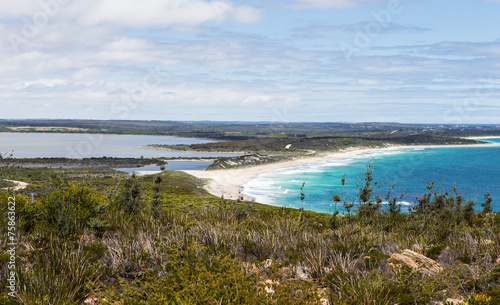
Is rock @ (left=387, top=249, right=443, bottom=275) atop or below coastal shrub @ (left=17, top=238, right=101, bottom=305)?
below

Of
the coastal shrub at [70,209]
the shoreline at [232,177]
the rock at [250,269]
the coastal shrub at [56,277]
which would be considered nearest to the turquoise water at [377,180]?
the shoreline at [232,177]

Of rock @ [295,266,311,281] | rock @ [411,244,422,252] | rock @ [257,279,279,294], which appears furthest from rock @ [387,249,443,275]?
rock @ [257,279,279,294]

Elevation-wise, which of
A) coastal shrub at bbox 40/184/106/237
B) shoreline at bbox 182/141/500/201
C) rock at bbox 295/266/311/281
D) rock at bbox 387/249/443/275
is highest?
coastal shrub at bbox 40/184/106/237

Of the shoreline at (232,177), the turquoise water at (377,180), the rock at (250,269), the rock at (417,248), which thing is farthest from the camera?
the shoreline at (232,177)

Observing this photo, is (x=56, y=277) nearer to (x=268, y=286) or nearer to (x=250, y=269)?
(x=250, y=269)

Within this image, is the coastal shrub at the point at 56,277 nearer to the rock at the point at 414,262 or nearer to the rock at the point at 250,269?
the rock at the point at 250,269

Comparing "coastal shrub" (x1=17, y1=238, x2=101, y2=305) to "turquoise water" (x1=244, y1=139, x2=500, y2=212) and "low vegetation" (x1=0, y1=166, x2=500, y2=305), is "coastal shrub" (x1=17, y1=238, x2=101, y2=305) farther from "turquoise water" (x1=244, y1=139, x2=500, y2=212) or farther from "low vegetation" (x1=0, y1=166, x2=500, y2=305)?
"turquoise water" (x1=244, y1=139, x2=500, y2=212)

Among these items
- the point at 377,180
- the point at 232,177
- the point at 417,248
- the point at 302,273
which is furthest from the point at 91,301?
the point at 377,180

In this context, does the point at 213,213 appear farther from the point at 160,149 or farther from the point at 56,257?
the point at 160,149
